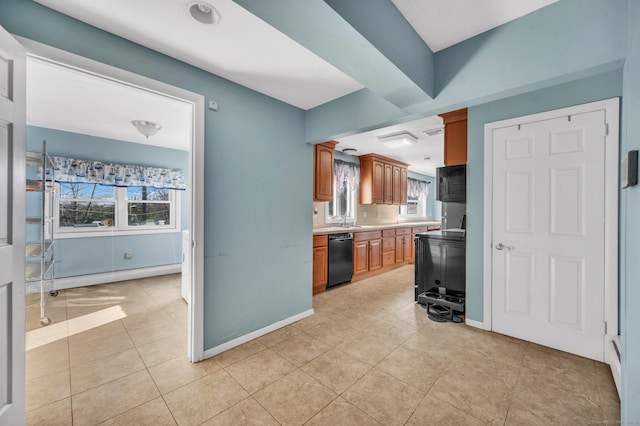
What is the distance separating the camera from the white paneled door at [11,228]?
4.21ft

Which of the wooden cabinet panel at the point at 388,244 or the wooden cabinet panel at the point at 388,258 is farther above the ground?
the wooden cabinet panel at the point at 388,244

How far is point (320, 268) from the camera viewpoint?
4.00 m

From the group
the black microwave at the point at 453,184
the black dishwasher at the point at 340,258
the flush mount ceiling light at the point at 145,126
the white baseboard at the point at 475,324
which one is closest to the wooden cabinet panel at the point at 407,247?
the black dishwasher at the point at 340,258

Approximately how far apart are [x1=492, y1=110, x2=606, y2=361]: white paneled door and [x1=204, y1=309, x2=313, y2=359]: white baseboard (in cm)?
198

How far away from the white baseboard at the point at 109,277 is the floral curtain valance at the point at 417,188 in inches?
235

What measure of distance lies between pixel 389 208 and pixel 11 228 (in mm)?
6322

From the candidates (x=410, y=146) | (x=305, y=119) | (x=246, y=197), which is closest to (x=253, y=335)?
(x=246, y=197)

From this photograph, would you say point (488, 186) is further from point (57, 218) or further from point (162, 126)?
point (57, 218)

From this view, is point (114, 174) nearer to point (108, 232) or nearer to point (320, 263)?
point (108, 232)

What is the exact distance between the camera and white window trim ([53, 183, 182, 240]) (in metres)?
4.11

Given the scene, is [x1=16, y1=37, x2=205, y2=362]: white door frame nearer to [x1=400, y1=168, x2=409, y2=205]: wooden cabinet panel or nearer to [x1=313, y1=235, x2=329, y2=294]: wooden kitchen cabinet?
[x1=313, y1=235, x2=329, y2=294]: wooden kitchen cabinet

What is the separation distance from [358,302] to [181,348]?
2.12m

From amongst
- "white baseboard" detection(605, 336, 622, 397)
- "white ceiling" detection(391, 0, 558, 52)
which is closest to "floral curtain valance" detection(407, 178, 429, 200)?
"white baseboard" detection(605, 336, 622, 397)

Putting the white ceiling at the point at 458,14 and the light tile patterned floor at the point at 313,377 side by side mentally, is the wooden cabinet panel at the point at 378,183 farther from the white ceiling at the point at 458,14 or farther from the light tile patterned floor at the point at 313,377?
the white ceiling at the point at 458,14
